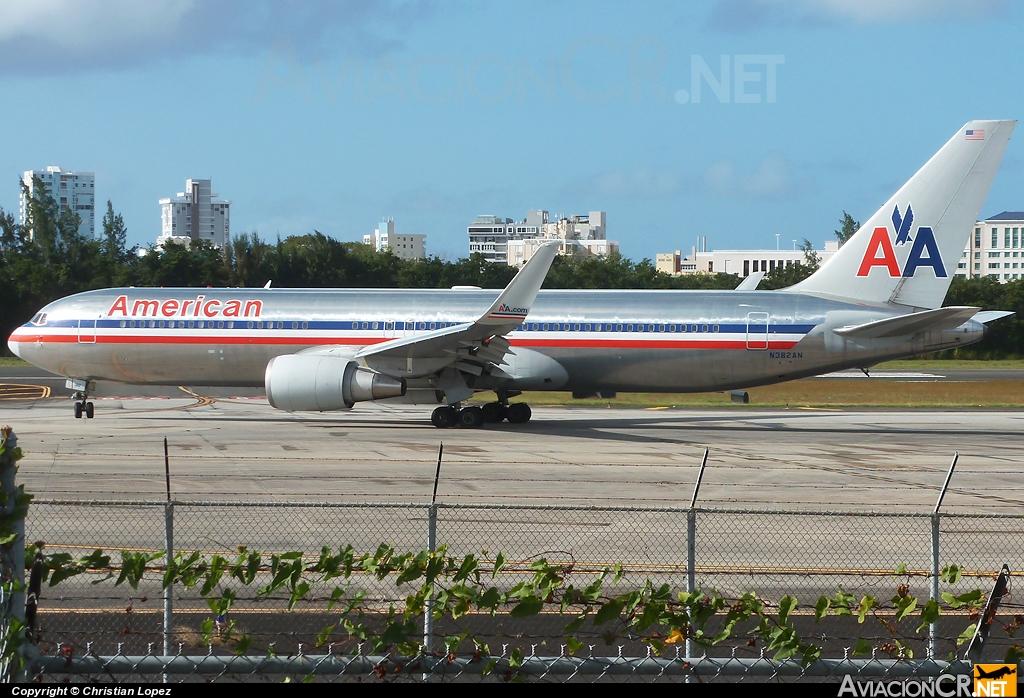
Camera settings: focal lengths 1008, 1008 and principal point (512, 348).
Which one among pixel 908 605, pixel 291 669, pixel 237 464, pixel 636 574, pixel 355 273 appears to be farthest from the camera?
pixel 355 273

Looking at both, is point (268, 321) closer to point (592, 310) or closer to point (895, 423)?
point (592, 310)

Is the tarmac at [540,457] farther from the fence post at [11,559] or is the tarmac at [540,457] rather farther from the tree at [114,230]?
the tree at [114,230]

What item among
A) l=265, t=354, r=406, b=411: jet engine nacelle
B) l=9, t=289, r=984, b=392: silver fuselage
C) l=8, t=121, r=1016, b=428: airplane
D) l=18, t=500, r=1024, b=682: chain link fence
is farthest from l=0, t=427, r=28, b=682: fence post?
l=9, t=289, r=984, b=392: silver fuselage

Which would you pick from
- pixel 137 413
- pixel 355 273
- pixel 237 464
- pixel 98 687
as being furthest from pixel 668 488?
pixel 355 273

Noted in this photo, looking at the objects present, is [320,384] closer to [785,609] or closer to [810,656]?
[785,609]

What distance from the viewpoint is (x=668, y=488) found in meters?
17.1

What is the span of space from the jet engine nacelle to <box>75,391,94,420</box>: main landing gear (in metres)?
6.75

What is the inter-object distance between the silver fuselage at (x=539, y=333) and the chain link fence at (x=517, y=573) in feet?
45.5

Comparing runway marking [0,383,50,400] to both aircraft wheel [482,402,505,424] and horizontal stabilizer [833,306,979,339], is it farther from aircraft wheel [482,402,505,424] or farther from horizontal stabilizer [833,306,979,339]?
horizontal stabilizer [833,306,979,339]

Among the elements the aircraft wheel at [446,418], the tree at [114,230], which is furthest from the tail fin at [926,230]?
the tree at [114,230]

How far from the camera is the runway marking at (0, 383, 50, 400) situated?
3878cm

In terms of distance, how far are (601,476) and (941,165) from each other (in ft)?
52.8

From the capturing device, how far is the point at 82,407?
29453 millimetres

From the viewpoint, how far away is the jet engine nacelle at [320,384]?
85.9ft
